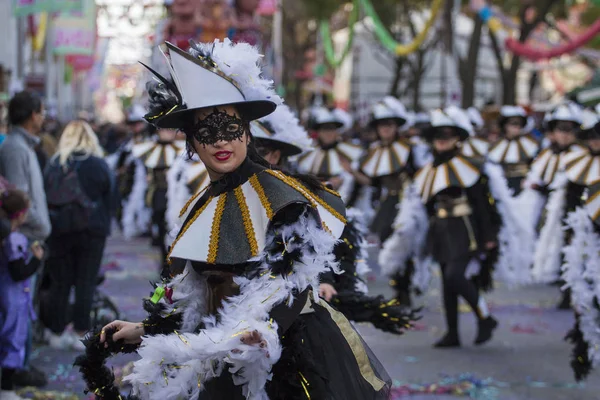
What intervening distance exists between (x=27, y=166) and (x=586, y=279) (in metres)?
3.91

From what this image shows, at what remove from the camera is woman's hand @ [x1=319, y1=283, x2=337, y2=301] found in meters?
4.95

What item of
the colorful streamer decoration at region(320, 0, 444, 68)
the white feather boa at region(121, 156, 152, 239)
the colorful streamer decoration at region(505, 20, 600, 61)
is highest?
the colorful streamer decoration at region(320, 0, 444, 68)

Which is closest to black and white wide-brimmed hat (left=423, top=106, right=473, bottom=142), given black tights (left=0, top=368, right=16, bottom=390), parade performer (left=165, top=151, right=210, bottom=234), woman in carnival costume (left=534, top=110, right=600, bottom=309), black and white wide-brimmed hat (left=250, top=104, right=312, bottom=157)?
woman in carnival costume (left=534, top=110, right=600, bottom=309)

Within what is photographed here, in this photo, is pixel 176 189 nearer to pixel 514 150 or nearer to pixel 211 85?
pixel 514 150

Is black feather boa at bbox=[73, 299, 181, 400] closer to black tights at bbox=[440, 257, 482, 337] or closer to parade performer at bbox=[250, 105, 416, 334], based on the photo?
parade performer at bbox=[250, 105, 416, 334]

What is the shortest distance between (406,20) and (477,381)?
27465mm

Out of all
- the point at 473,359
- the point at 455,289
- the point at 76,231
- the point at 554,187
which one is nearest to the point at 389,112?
the point at 554,187

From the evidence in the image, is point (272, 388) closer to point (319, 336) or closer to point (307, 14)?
point (319, 336)

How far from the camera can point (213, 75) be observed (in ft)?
13.1

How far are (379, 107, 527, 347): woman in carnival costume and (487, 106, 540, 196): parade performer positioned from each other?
498cm

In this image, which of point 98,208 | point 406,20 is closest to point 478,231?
point 98,208

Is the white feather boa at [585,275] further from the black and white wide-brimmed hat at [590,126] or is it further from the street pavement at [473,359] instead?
the black and white wide-brimmed hat at [590,126]

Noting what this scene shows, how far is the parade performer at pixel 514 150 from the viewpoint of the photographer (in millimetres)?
14680

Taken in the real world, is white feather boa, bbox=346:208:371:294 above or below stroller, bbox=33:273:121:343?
above
